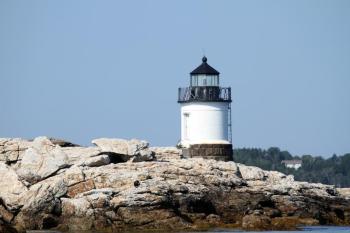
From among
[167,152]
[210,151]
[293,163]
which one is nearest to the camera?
[167,152]

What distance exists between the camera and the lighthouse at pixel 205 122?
47.1 meters

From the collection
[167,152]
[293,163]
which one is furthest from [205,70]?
[293,163]

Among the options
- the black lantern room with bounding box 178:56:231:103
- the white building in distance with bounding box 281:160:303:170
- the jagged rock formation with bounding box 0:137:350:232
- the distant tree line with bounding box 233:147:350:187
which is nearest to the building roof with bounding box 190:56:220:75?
the black lantern room with bounding box 178:56:231:103

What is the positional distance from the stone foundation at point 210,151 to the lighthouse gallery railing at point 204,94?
179 centimetres

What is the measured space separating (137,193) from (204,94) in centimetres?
1077

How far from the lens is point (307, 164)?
101 meters

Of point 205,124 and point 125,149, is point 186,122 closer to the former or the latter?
point 205,124

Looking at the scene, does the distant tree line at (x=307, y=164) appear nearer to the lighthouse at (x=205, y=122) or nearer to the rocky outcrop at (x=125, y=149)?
the lighthouse at (x=205, y=122)

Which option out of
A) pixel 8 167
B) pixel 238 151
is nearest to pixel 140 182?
pixel 8 167

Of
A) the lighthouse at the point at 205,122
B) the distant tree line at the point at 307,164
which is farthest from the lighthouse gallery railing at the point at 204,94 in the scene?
the distant tree line at the point at 307,164

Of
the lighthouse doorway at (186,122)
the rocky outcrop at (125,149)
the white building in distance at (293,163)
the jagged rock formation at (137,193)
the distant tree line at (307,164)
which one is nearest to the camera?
the jagged rock formation at (137,193)

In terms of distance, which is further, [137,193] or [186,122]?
[186,122]

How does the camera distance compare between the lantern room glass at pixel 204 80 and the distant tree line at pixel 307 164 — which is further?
the distant tree line at pixel 307 164

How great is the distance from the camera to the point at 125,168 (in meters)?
39.9
